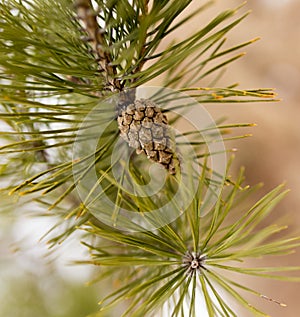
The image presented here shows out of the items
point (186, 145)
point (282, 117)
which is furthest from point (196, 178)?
point (282, 117)

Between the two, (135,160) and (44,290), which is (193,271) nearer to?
(135,160)

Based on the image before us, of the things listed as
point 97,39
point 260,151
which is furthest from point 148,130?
point 260,151

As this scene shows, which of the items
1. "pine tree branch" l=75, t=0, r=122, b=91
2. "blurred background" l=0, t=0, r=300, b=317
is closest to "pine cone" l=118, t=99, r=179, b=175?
"pine tree branch" l=75, t=0, r=122, b=91

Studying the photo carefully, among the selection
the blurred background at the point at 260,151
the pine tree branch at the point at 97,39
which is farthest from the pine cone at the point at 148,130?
the blurred background at the point at 260,151

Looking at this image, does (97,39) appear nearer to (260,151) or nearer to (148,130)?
(148,130)

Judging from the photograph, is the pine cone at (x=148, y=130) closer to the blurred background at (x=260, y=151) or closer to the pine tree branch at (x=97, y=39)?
the pine tree branch at (x=97, y=39)

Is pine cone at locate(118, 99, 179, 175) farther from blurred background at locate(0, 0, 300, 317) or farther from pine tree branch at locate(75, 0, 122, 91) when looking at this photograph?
blurred background at locate(0, 0, 300, 317)

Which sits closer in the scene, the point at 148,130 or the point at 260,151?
the point at 148,130
